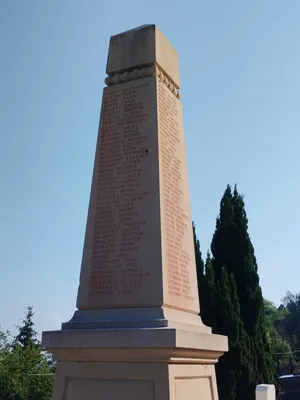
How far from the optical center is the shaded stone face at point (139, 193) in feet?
14.3

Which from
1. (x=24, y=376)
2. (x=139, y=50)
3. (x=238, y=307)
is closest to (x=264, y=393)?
(x=139, y=50)

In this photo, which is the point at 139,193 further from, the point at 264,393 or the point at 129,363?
the point at 264,393

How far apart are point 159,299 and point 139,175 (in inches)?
52.1

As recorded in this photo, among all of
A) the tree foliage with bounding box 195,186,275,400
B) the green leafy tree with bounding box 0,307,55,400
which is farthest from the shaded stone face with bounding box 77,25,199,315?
the green leafy tree with bounding box 0,307,55,400

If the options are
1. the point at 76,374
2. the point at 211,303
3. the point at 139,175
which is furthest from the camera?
the point at 211,303

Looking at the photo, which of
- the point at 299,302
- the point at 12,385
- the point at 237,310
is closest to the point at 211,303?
the point at 237,310

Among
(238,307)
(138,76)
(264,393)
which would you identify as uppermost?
(238,307)

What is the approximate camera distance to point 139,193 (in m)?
4.66

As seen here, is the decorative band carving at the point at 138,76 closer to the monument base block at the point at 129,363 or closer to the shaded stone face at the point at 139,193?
the shaded stone face at the point at 139,193

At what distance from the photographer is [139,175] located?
4.74 m

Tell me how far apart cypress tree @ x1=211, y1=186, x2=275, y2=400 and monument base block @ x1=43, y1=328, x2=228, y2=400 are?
32.5 ft

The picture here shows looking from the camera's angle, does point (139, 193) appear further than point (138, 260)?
Yes

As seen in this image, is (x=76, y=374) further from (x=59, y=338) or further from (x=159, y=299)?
(x=159, y=299)

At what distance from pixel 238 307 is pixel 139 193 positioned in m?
11.0
